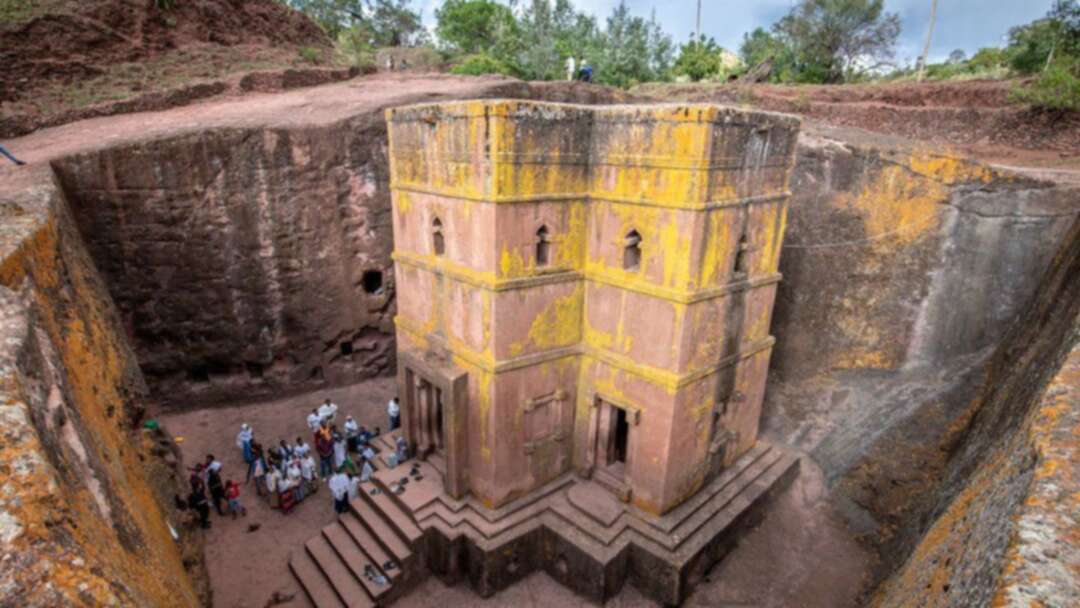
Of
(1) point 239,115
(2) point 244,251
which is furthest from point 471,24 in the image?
(2) point 244,251

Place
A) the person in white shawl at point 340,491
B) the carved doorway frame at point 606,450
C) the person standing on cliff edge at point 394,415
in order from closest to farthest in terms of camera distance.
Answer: the carved doorway frame at point 606,450
the person in white shawl at point 340,491
the person standing on cliff edge at point 394,415

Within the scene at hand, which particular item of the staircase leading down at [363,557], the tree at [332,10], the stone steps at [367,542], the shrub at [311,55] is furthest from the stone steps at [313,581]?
the tree at [332,10]

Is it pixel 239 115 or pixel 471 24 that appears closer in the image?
pixel 239 115

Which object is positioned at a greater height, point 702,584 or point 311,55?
point 311,55

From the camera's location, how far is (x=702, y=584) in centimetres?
829

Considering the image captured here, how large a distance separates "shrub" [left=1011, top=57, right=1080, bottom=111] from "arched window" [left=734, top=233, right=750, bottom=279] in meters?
9.64

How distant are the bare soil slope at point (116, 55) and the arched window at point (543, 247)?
1279 cm

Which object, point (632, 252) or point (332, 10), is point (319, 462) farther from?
point (332, 10)

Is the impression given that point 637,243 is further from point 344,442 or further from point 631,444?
point 344,442

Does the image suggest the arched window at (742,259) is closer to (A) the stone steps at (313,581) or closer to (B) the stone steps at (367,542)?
(B) the stone steps at (367,542)

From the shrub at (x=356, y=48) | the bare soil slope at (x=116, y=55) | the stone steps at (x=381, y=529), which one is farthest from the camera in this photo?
the shrub at (x=356, y=48)

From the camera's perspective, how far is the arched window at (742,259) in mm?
Answer: 8086

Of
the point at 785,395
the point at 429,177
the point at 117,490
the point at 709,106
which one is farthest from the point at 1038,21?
the point at 117,490

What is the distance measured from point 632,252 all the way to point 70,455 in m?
6.62
